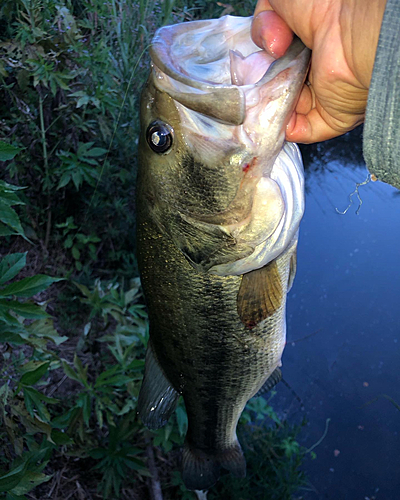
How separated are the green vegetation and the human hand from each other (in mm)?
1418

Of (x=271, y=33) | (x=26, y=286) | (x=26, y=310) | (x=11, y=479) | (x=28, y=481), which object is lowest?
(x=28, y=481)

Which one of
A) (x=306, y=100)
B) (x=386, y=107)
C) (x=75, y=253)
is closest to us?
(x=386, y=107)

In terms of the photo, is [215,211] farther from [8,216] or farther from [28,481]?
[28,481]

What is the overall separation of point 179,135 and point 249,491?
216 cm

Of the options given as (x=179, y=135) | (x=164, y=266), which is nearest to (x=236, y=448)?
(x=164, y=266)

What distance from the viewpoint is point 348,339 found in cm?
346

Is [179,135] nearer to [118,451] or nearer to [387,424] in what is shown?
[118,451]

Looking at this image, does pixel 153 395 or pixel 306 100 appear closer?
pixel 306 100

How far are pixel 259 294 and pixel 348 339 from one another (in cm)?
214

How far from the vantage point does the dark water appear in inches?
116

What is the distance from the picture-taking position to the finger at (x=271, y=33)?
1195mm

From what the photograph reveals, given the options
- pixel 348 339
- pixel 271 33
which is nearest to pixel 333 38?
pixel 271 33

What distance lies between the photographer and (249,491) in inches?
107

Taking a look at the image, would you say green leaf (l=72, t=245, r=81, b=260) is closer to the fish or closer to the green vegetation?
the green vegetation
